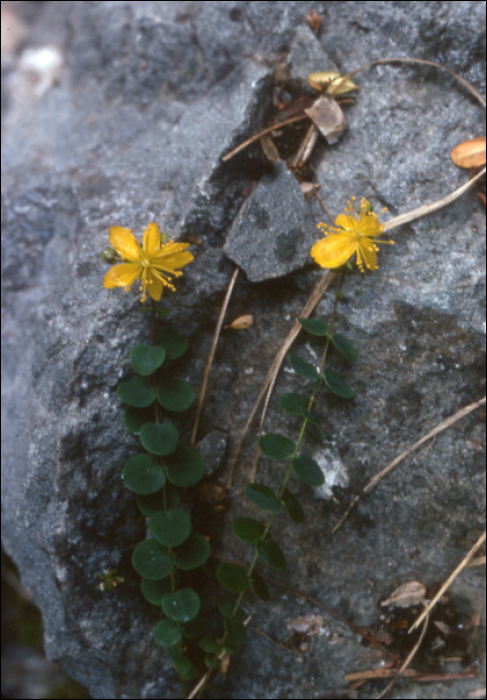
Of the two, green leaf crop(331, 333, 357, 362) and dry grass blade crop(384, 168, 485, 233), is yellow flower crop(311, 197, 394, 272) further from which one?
green leaf crop(331, 333, 357, 362)

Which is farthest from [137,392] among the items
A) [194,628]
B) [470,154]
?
[470,154]

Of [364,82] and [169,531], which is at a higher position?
[364,82]

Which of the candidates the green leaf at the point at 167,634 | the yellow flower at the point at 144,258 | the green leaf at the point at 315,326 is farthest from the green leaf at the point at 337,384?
the green leaf at the point at 167,634

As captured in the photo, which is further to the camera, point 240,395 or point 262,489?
point 240,395

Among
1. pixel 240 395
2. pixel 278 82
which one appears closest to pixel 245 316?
pixel 240 395

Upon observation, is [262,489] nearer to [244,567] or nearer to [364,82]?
[244,567]

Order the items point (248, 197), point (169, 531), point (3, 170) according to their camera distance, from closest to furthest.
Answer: point (169, 531) → point (248, 197) → point (3, 170)

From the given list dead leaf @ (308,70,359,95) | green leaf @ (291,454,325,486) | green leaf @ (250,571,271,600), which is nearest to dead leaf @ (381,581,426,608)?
green leaf @ (250,571,271,600)
